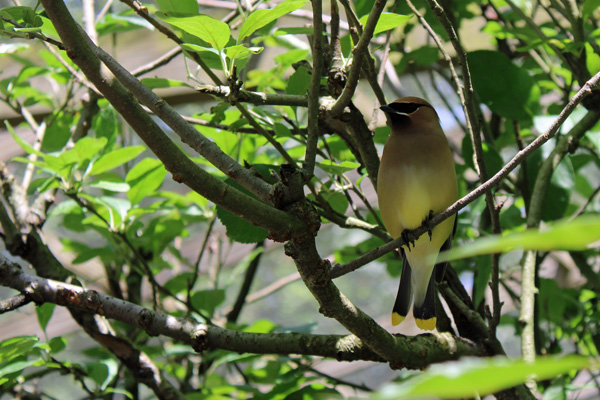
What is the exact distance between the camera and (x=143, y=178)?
2.07m

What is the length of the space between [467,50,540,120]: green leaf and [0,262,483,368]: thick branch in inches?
34.6

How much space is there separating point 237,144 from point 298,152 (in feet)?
0.66

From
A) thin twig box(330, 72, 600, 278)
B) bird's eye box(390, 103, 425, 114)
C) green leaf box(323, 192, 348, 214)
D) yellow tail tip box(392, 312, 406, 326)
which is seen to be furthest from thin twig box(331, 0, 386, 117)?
yellow tail tip box(392, 312, 406, 326)

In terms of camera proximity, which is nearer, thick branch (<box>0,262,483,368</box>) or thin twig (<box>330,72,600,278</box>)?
thin twig (<box>330,72,600,278</box>)

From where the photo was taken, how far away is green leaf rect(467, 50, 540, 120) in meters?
2.06

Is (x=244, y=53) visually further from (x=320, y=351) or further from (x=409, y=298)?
(x=409, y=298)

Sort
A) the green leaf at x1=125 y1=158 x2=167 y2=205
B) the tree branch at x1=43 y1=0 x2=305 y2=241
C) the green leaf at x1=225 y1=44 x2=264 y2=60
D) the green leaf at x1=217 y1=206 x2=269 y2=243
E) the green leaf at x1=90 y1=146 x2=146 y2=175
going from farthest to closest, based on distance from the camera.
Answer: the green leaf at x1=125 y1=158 x2=167 y2=205 → the green leaf at x1=90 y1=146 x2=146 y2=175 → the green leaf at x1=217 y1=206 x2=269 y2=243 → the green leaf at x1=225 y1=44 x2=264 y2=60 → the tree branch at x1=43 y1=0 x2=305 y2=241

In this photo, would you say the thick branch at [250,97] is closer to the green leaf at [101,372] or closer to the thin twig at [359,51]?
the thin twig at [359,51]

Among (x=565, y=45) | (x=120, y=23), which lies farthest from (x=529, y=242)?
(x=120, y=23)

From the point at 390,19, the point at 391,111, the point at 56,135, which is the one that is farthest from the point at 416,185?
the point at 56,135

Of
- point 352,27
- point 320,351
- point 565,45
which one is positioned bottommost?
point 320,351

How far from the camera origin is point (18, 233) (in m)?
1.90

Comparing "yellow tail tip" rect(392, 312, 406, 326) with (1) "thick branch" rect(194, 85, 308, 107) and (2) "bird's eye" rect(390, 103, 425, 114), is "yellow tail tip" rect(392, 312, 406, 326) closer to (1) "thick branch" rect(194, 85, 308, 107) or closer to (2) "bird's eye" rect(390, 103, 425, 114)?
(2) "bird's eye" rect(390, 103, 425, 114)

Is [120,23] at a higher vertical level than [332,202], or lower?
higher
